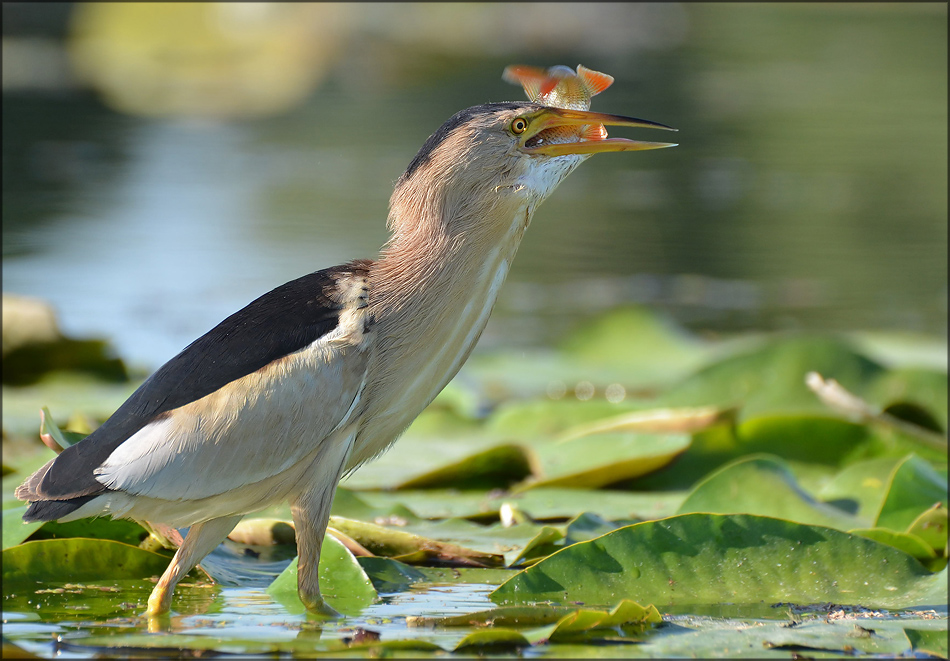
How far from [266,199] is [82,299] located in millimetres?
2942

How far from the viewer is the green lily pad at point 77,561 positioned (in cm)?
258

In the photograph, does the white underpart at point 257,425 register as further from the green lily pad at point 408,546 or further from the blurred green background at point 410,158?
the blurred green background at point 410,158

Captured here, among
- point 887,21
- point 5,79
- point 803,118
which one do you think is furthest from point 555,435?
point 887,21

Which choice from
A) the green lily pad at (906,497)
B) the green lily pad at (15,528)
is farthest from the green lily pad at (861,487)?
the green lily pad at (15,528)

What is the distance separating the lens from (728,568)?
2564 mm

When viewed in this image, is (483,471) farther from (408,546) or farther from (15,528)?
(15,528)

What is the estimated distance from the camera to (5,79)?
1408 centimetres

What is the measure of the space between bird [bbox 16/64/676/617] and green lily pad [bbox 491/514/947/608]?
0.47 metres

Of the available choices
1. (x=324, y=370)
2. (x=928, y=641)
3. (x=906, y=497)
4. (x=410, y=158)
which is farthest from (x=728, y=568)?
(x=410, y=158)

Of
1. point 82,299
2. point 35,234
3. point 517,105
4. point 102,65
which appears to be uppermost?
point 102,65

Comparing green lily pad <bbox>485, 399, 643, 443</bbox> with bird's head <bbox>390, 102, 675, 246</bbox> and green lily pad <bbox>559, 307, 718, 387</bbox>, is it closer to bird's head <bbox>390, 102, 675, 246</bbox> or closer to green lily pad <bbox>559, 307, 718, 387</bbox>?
green lily pad <bbox>559, 307, 718, 387</bbox>

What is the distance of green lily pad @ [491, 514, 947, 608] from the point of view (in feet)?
8.25

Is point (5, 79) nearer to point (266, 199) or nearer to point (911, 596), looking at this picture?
point (266, 199)

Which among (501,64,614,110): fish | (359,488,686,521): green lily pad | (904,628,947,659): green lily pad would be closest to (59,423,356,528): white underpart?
(359,488,686,521): green lily pad
